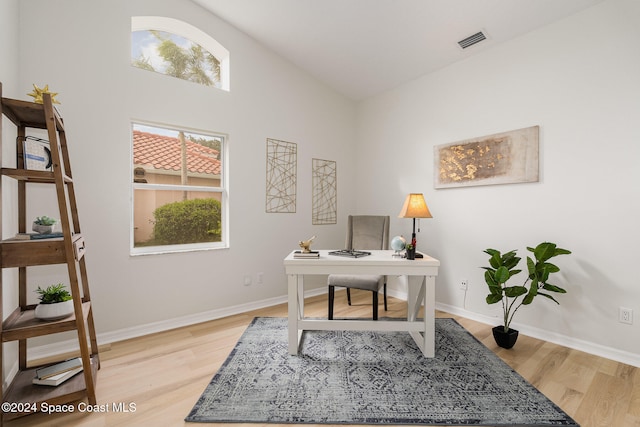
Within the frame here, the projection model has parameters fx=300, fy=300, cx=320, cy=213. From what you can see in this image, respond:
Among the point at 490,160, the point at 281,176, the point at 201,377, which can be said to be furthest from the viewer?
the point at 281,176

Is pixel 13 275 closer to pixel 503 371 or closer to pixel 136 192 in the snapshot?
pixel 136 192

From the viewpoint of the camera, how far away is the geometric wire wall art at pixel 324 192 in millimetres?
3961

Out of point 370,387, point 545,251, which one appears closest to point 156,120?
point 370,387

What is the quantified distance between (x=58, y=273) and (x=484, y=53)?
4234mm

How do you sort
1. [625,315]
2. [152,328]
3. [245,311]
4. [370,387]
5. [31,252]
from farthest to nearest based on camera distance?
1. [245,311]
2. [152,328]
3. [625,315]
4. [370,387]
5. [31,252]

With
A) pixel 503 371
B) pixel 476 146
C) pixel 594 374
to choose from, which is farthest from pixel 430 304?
pixel 476 146

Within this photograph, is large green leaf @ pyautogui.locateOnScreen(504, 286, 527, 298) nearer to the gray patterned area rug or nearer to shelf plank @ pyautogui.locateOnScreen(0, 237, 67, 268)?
the gray patterned area rug

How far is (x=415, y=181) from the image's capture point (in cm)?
360

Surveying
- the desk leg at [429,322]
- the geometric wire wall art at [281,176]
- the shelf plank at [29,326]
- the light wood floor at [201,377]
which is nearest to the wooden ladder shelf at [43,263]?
the shelf plank at [29,326]

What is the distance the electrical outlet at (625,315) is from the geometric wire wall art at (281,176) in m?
3.08

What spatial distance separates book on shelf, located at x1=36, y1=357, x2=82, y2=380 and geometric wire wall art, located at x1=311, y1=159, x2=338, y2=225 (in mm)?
2645

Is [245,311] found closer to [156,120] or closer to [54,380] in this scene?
[54,380]

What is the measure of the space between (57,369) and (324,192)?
3.04 metres

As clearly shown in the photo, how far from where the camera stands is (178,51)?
301 cm
